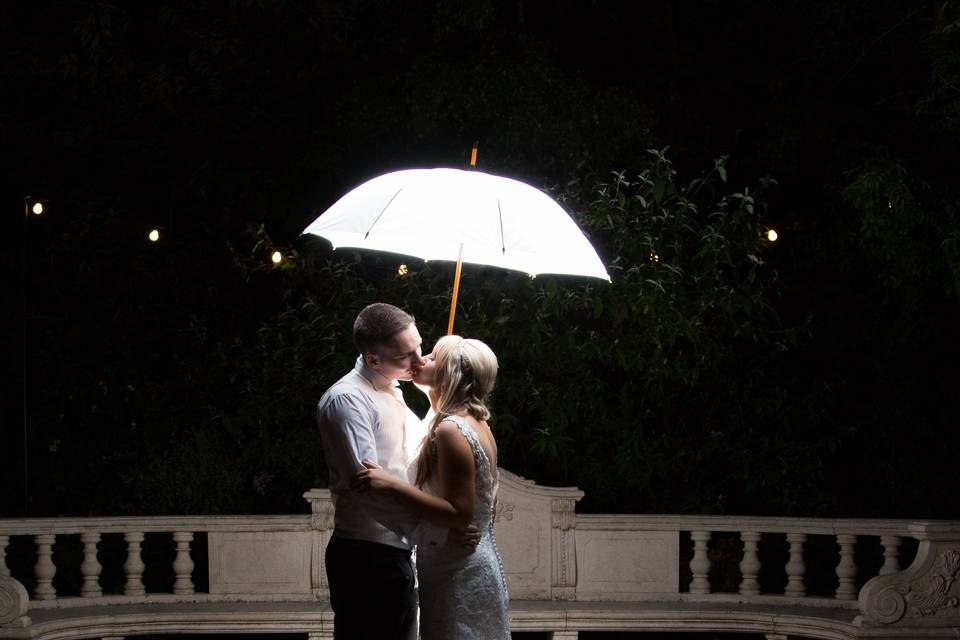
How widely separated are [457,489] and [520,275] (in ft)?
10.7

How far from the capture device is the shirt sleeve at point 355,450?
11.0ft

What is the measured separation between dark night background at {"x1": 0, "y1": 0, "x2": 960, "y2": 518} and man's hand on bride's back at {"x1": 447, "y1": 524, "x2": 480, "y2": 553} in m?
2.93

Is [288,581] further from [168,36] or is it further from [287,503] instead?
[168,36]

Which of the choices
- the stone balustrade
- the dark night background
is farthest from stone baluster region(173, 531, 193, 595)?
the dark night background

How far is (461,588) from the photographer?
3551 millimetres

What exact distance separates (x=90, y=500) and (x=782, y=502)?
4421 millimetres

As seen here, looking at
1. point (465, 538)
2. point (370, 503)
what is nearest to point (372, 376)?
point (370, 503)

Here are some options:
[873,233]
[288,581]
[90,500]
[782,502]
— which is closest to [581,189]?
[873,233]

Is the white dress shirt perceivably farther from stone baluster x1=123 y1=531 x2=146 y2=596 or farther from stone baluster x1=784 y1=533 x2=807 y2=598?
stone baluster x1=784 y1=533 x2=807 y2=598

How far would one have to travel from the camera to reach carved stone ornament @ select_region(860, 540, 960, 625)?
541 centimetres

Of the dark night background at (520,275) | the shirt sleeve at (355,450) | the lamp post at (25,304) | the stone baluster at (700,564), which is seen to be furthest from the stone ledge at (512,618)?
the shirt sleeve at (355,450)

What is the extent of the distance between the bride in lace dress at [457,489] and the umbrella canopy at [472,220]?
1.32 feet

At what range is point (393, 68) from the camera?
7930 mm

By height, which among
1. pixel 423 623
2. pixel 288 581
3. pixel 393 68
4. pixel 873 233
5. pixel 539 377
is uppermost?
pixel 393 68
